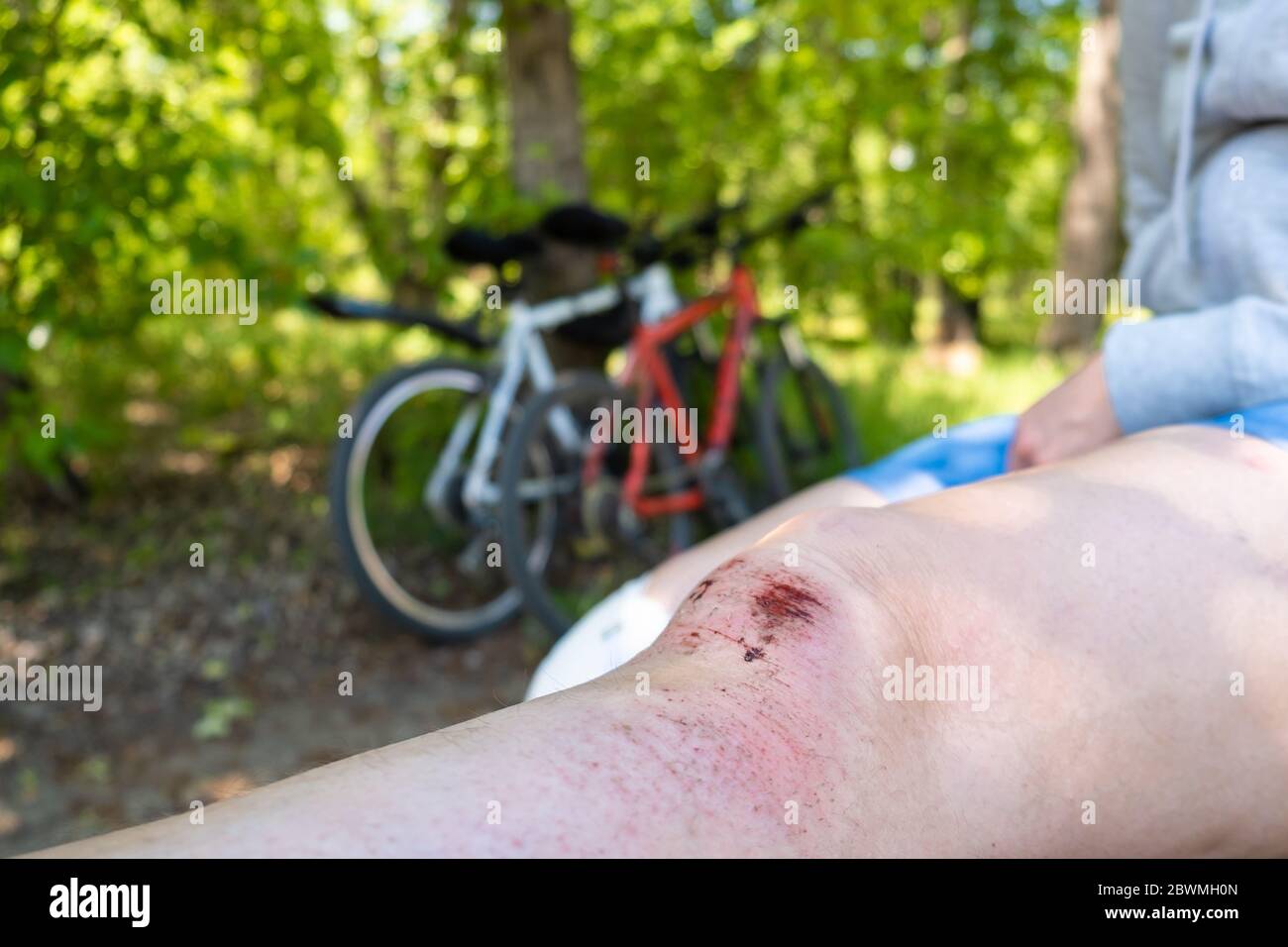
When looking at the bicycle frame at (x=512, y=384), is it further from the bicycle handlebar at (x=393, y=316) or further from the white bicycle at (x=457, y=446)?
the bicycle handlebar at (x=393, y=316)

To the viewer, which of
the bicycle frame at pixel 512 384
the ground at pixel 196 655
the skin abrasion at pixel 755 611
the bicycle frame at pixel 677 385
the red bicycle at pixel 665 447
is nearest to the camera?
the skin abrasion at pixel 755 611

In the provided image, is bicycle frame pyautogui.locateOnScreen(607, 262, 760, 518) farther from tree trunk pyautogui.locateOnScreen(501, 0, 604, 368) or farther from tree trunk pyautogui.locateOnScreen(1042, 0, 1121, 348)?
tree trunk pyautogui.locateOnScreen(1042, 0, 1121, 348)

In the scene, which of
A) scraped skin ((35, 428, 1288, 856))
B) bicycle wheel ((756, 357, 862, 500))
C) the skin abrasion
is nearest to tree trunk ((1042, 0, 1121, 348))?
bicycle wheel ((756, 357, 862, 500))

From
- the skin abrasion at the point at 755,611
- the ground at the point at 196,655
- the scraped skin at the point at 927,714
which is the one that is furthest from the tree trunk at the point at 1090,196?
the skin abrasion at the point at 755,611

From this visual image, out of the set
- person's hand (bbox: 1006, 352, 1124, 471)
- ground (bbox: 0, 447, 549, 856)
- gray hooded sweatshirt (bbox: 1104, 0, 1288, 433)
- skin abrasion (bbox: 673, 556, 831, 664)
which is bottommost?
ground (bbox: 0, 447, 549, 856)

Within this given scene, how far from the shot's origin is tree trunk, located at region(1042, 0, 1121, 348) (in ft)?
30.7

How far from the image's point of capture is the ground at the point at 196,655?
3.25 m

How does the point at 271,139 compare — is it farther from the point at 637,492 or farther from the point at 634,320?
the point at 637,492

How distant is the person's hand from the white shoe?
1.57ft

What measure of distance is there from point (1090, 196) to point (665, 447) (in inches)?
279

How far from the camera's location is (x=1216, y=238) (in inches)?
48.6

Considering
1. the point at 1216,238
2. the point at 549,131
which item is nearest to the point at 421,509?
the point at 549,131

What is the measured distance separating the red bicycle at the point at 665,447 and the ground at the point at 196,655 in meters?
0.49

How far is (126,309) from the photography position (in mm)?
4152
